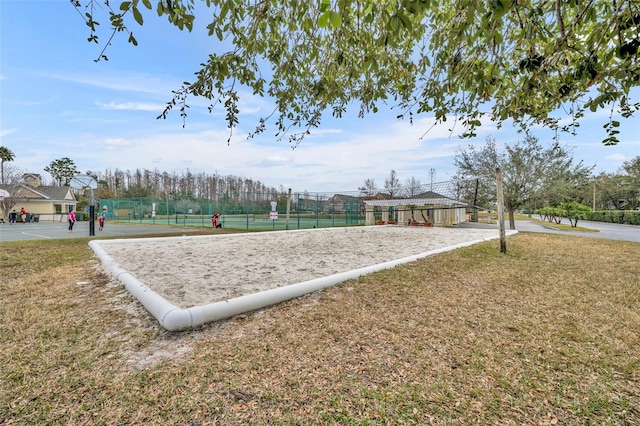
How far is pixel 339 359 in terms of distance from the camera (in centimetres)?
225

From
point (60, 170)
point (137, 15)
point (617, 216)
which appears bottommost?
point (617, 216)

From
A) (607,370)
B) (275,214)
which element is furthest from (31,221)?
(607,370)

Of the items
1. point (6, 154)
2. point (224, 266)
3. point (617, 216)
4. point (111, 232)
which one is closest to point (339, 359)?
point (224, 266)

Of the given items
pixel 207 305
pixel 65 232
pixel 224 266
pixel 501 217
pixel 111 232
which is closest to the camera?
pixel 207 305

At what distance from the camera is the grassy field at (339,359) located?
169cm

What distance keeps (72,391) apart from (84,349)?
0.63 m

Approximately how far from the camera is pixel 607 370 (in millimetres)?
2090

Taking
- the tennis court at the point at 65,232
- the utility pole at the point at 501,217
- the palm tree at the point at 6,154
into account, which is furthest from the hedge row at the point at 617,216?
the palm tree at the point at 6,154

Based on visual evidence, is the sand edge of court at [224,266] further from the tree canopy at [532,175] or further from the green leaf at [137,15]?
the tree canopy at [532,175]

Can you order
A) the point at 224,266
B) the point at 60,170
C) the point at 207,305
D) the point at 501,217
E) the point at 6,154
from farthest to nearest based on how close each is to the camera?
1. the point at 60,170
2. the point at 6,154
3. the point at 501,217
4. the point at 224,266
5. the point at 207,305

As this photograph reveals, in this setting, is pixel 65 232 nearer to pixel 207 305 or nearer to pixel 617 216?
pixel 207 305

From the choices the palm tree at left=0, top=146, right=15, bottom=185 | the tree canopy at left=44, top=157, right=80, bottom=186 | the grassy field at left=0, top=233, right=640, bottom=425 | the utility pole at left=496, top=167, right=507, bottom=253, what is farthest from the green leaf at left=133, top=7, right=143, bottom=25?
the tree canopy at left=44, top=157, right=80, bottom=186

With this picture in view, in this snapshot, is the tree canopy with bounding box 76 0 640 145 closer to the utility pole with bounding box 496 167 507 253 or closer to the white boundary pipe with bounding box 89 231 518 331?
the white boundary pipe with bounding box 89 231 518 331

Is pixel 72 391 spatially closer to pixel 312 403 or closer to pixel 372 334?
pixel 312 403
